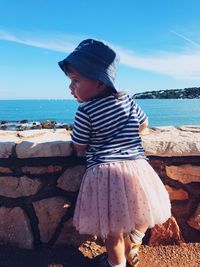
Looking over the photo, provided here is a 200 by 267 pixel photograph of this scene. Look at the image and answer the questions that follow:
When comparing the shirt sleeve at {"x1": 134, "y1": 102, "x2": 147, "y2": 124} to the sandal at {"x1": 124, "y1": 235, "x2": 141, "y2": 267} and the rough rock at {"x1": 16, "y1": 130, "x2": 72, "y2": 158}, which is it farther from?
the sandal at {"x1": 124, "y1": 235, "x2": 141, "y2": 267}

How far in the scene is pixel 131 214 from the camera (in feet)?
8.77

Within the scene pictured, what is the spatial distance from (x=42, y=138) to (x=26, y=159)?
0.89 ft

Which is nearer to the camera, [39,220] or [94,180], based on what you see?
[94,180]

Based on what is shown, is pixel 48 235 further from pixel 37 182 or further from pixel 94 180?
pixel 94 180

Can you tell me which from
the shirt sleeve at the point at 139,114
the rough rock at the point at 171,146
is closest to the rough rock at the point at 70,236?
the rough rock at the point at 171,146

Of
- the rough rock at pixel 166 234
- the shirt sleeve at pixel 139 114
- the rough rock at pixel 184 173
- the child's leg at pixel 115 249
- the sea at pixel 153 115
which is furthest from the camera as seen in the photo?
the sea at pixel 153 115

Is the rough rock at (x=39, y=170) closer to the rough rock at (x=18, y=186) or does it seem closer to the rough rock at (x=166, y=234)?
the rough rock at (x=18, y=186)

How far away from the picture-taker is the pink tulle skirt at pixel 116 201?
266 cm

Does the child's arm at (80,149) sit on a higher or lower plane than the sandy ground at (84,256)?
higher

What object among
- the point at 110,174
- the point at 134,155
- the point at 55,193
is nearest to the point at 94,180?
the point at 110,174

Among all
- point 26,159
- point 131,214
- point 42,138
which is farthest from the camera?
point 42,138

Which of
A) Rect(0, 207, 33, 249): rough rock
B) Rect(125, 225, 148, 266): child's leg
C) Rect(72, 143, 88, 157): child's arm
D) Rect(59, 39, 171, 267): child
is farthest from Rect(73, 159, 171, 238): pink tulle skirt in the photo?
Rect(0, 207, 33, 249): rough rock

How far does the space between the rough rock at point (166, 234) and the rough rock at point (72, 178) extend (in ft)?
2.30

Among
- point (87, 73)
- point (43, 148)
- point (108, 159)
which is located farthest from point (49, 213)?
point (87, 73)
